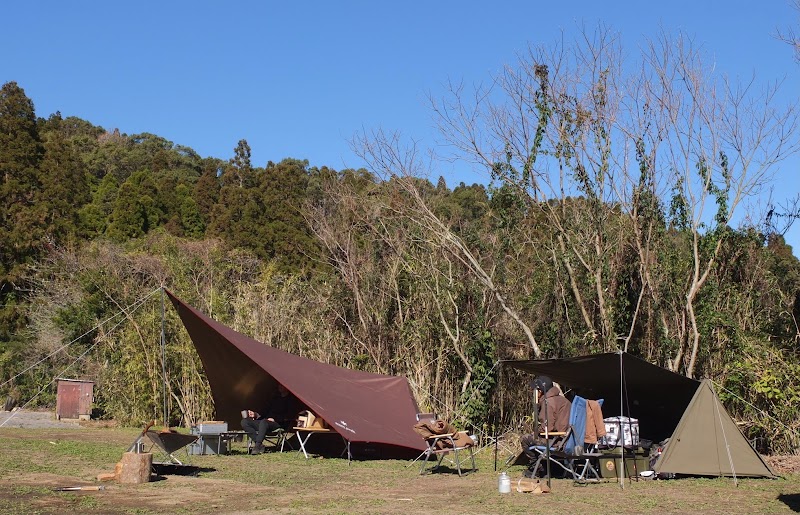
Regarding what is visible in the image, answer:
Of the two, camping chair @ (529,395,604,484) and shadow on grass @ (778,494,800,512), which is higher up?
camping chair @ (529,395,604,484)

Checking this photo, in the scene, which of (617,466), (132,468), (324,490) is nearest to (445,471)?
(617,466)

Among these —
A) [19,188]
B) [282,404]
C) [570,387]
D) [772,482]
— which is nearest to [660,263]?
[570,387]

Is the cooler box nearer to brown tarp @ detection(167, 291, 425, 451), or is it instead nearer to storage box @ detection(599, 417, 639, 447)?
brown tarp @ detection(167, 291, 425, 451)

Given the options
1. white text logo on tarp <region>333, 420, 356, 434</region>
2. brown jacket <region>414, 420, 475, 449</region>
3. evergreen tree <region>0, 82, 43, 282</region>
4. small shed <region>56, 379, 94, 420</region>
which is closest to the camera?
brown jacket <region>414, 420, 475, 449</region>

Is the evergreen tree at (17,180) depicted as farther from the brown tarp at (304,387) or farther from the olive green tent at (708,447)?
the olive green tent at (708,447)

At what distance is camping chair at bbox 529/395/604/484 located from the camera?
7715 mm

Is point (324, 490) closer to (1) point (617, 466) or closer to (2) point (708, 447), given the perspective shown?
(1) point (617, 466)

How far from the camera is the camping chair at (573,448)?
7.71m

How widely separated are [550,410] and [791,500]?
2169 millimetres

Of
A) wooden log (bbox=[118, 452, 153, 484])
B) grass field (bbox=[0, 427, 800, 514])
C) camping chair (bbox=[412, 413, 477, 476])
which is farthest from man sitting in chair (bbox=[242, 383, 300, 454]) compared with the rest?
wooden log (bbox=[118, 452, 153, 484])

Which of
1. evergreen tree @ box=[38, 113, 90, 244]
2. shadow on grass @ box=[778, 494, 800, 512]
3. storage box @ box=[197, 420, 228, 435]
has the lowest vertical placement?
shadow on grass @ box=[778, 494, 800, 512]

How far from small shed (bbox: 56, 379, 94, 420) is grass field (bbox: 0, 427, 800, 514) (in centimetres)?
596

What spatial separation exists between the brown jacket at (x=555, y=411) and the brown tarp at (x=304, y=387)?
2110 millimetres

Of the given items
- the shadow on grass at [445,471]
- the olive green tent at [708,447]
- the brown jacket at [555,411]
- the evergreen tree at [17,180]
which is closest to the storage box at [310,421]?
the shadow on grass at [445,471]
